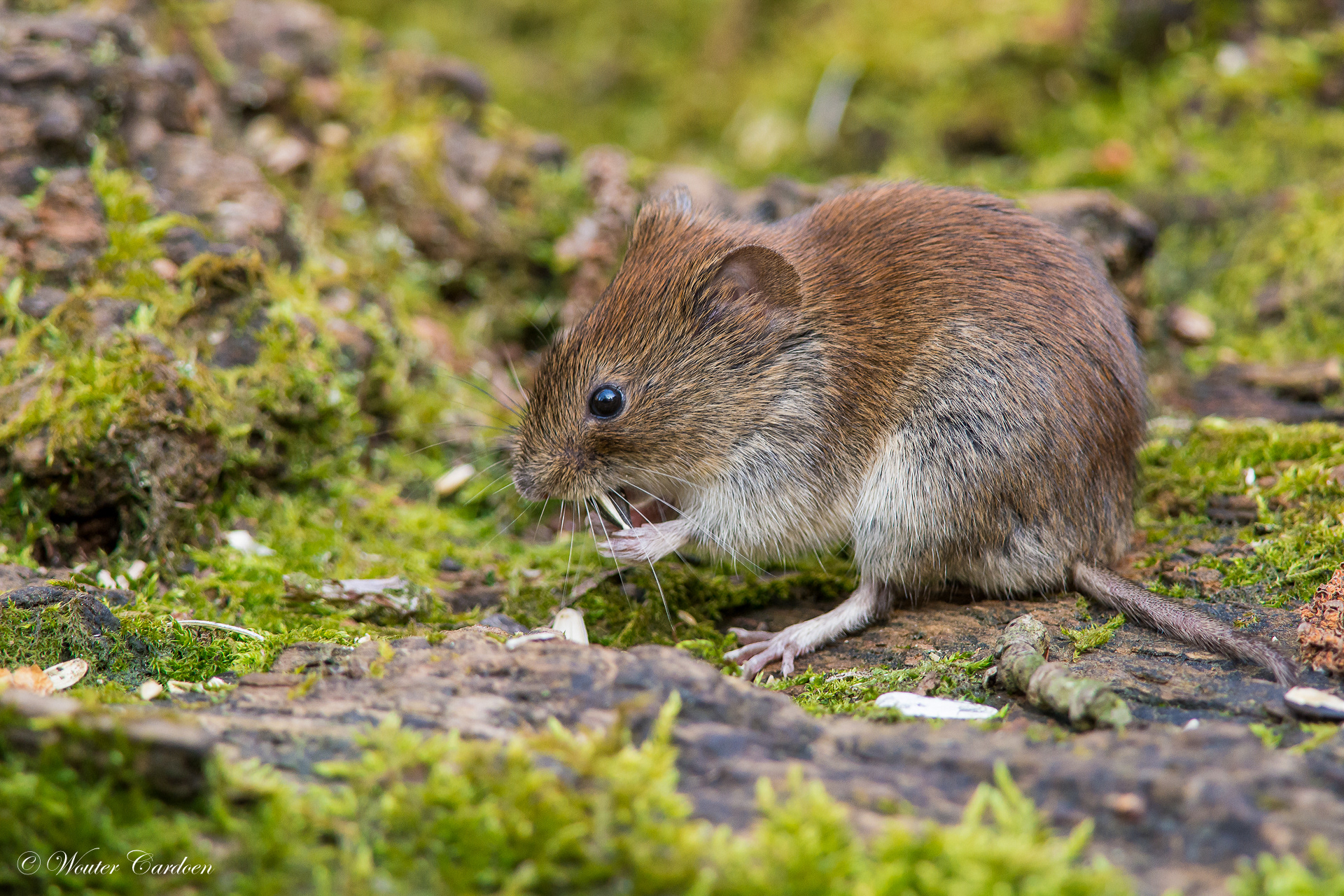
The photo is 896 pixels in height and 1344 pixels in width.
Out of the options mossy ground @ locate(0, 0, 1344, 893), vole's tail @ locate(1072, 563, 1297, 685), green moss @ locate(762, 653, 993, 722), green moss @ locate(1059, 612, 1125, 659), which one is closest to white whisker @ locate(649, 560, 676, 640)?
mossy ground @ locate(0, 0, 1344, 893)

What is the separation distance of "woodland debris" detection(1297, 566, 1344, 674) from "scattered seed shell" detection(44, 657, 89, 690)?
14.9 ft

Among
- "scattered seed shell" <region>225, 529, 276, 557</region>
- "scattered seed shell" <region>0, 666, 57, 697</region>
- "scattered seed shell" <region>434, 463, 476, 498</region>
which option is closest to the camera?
"scattered seed shell" <region>0, 666, 57, 697</region>

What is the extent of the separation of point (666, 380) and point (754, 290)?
1.99 ft

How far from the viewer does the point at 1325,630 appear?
3.59 m

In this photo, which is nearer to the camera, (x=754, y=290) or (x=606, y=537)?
(x=754, y=290)

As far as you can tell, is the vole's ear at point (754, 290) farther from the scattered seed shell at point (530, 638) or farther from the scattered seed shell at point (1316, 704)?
the scattered seed shell at point (1316, 704)

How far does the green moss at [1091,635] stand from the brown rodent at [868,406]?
0.26 m

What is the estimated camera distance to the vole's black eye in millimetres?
4703

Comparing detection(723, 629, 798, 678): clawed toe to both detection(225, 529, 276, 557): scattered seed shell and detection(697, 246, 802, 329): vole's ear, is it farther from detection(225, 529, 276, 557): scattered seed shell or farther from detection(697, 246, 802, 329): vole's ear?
detection(225, 529, 276, 557): scattered seed shell

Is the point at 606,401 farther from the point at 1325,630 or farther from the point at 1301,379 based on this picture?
the point at 1301,379

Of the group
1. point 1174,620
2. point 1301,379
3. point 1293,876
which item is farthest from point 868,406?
point 1301,379

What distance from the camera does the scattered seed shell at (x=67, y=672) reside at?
12.0 ft

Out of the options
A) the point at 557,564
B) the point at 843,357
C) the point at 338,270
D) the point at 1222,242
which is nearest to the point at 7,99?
the point at 338,270

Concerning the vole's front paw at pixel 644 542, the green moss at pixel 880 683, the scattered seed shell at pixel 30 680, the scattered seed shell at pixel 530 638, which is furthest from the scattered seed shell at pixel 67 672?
the green moss at pixel 880 683
